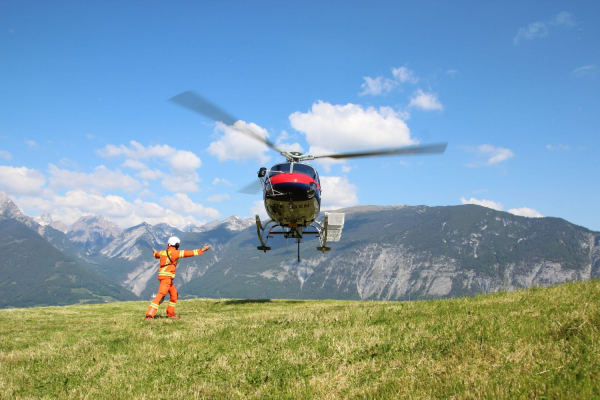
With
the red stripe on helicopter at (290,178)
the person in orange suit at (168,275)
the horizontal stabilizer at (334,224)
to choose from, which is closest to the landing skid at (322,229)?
the horizontal stabilizer at (334,224)

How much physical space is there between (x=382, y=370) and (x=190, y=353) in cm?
395

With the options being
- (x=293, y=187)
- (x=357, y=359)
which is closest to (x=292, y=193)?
(x=293, y=187)

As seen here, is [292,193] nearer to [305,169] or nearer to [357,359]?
[305,169]

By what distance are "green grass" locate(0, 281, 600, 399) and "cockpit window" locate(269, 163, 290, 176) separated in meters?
11.7

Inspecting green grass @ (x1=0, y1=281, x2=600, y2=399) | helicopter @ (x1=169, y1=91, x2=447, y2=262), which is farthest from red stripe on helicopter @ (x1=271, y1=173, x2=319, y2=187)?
green grass @ (x1=0, y1=281, x2=600, y2=399)

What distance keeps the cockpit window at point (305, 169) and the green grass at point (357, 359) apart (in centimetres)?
1186

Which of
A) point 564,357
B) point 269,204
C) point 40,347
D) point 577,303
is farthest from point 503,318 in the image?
point 269,204

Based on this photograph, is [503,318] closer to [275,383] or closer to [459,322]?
[459,322]

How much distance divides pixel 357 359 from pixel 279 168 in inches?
605

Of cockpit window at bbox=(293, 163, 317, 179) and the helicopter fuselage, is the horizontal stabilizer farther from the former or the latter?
cockpit window at bbox=(293, 163, 317, 179)

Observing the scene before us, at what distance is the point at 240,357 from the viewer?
22.5 ft

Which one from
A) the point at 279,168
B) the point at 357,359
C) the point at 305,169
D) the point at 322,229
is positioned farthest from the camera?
the point at 322,229

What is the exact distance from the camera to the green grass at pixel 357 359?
4629 mm

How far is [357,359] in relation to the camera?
6.14 m
